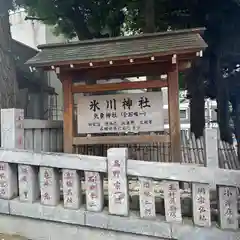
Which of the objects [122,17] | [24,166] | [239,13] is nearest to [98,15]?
[122,17]

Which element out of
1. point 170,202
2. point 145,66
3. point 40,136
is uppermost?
point 145,66

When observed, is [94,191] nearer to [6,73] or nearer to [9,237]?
[9,237]

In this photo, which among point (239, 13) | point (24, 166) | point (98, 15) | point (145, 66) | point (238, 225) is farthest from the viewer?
point (98, 15)

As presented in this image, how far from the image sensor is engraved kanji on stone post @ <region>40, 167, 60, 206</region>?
4859mm

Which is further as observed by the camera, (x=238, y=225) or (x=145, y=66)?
(x=145, y=66)

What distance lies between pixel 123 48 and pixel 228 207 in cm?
334

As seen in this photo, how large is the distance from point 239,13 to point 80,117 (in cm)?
622

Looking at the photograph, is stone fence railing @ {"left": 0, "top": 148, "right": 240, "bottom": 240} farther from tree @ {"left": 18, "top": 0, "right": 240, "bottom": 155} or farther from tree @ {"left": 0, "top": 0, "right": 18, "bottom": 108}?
tree @ {"left": 18, "top": 0, "right": 240, "bottom": 155}

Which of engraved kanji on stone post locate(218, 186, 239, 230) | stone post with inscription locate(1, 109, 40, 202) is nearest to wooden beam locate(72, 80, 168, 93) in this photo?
stone post with inscription locate(1, 109, 40, 202)

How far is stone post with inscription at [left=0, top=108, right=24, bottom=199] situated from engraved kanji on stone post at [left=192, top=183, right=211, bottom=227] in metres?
2.61

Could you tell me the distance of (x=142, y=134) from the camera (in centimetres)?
654

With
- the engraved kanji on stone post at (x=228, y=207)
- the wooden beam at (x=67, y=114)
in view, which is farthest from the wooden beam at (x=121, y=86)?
the engraved kanji on stone post at (x=228, y=207)

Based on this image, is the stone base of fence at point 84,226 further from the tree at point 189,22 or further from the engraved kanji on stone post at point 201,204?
the tree at point 189,22

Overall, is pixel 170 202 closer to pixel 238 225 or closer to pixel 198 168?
pixel 198 168
